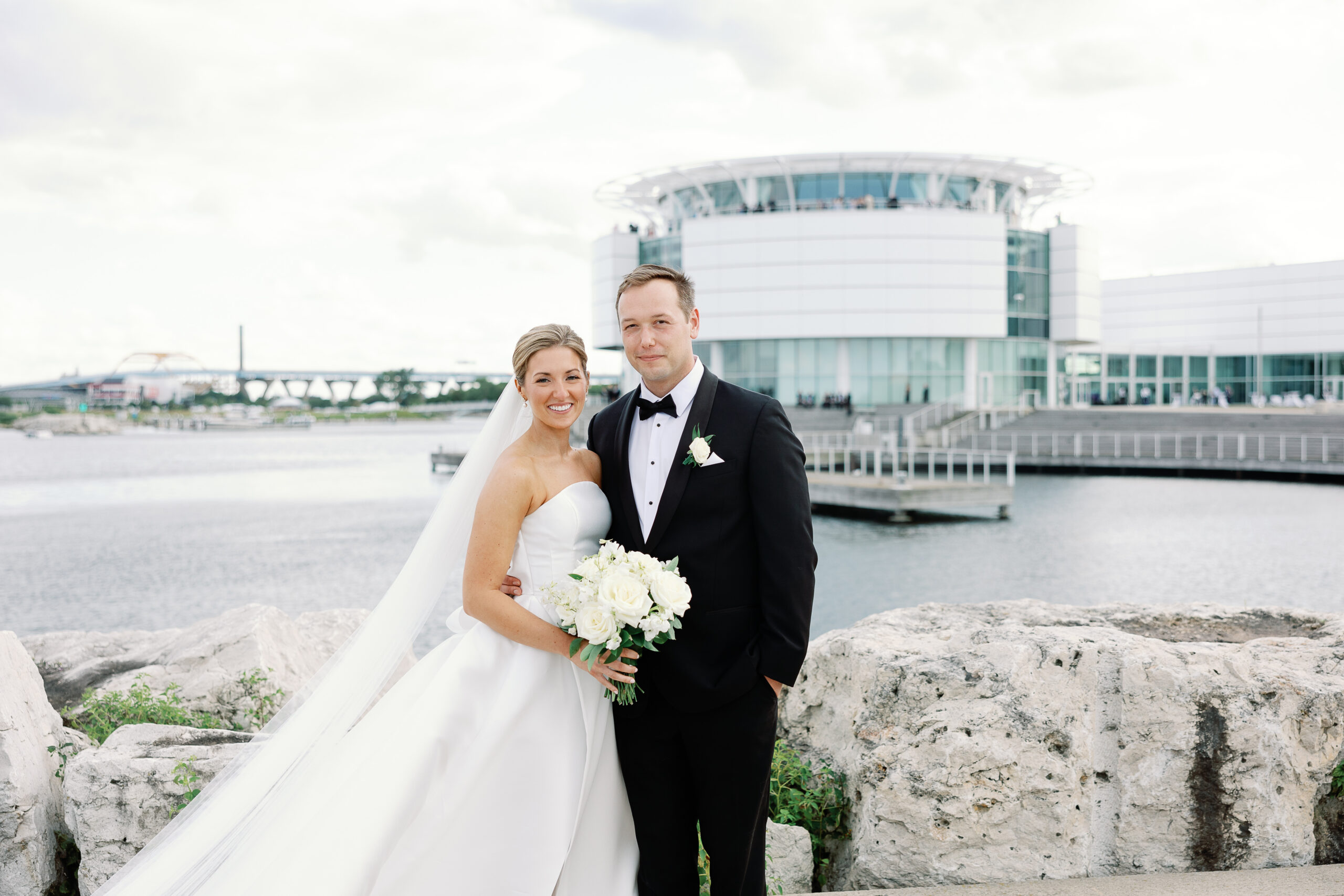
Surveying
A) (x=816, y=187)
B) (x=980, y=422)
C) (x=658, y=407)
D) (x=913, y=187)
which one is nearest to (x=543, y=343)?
(x=658, y=407)

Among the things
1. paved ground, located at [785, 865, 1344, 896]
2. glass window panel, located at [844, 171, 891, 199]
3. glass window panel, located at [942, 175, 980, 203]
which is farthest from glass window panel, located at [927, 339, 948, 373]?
paved ground, located at [785, 865, 1344, 896]

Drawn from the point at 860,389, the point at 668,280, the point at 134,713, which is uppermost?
the point at 860,389

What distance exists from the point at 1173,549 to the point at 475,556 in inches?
808

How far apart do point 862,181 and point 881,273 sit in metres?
5.62

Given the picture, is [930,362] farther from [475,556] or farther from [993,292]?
[475,556]

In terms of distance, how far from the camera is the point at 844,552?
69.3 ft

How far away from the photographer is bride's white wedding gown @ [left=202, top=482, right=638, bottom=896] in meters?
3.25

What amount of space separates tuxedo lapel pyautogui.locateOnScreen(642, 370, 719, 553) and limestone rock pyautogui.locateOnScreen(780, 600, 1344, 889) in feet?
5.15

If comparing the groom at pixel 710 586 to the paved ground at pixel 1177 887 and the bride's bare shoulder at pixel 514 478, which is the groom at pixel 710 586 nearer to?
the bride's bare shoulder at pixel 514 478

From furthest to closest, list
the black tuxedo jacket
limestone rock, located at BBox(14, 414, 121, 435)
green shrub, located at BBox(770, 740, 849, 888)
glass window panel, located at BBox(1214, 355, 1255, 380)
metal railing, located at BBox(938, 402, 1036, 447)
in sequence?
limestone rock, located at BBox(14, 414, 121, 435)
glass window panel, located at BBox(1214, 355, 1255, 380)
metal railing, located at BBox(938, 402, 1036, 447)
green shrub, located at BBox(770, 740, 849, 888)
the black tuxedo jacket

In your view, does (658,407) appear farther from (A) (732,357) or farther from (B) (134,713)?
(A) (732,357)

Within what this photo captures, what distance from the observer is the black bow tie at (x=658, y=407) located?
3.32 meters

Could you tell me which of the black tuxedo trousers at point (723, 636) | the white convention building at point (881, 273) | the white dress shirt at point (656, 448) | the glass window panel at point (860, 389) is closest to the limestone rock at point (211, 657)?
the black tuxedo trousers at point (723, 636)

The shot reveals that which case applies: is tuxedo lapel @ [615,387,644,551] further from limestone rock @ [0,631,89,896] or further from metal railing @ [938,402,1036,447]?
metal railing @ [938,402,1036,447]
